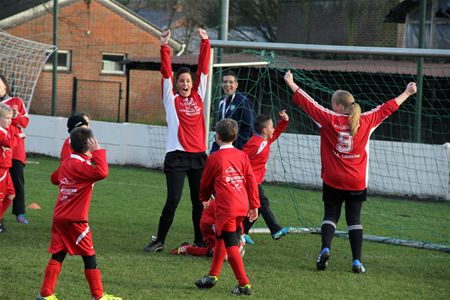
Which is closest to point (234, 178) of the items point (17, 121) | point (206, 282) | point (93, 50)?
point (206, 282)

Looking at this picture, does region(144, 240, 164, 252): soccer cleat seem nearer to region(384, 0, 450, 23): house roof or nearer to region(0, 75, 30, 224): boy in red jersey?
region(0, 75, 30, 224): boy in red jersey

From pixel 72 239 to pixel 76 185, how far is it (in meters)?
0.43

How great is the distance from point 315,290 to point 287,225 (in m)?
4.15

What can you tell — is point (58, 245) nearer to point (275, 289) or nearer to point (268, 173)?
point (275, 289)

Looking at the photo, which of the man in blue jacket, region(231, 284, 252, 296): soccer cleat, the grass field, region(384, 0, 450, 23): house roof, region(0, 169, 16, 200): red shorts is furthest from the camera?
region(384, 0, 450, 23): house roof

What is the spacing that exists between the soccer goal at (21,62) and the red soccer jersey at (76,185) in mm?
11426

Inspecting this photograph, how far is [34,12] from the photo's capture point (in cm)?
3366

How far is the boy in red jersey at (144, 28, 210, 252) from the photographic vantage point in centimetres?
883

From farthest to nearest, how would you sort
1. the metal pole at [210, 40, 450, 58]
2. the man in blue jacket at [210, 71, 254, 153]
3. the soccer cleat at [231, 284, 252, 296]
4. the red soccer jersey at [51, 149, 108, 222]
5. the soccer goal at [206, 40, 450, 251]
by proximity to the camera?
the soccer goal at [206, 40, 450, 251], the man in blue jacket at [210, 71, 254, 153], the metal pole at [210, 40, 450, 58], the soccer cleat at [231, 284, 252, 296], the red soccer jersey at [51, 149, 108, 222]

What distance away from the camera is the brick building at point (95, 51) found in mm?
33094

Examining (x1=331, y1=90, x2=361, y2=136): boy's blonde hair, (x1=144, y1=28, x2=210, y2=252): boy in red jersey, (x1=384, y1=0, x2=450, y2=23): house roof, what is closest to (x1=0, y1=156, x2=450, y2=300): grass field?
(x1=144, y1=28, x2=210, y2=252): boy in red jersey

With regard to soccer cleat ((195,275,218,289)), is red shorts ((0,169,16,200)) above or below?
above

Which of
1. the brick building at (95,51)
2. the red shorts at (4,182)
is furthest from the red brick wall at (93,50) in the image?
the red shorts at (4,182)

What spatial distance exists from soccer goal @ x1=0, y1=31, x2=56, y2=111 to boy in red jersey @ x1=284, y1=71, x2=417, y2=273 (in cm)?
1058
